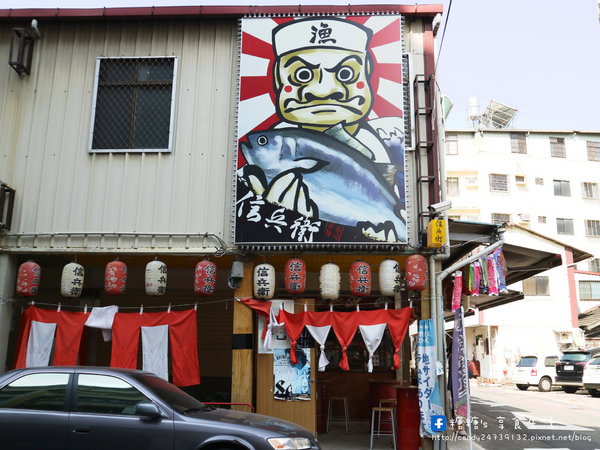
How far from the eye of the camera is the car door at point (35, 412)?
613 cm

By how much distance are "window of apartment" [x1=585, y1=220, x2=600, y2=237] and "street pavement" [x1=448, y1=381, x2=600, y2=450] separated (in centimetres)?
2249

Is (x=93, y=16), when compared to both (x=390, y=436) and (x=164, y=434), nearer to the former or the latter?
(x=164, y=434)

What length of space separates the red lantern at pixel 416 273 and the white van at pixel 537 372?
63.6 feet

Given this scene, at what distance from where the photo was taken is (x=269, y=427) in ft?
20.4

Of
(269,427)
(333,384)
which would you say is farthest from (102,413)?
(333,384)

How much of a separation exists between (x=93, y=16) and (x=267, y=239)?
6.36 meters

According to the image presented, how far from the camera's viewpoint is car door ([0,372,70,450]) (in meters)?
6.13

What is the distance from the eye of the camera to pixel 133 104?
11.7 metres

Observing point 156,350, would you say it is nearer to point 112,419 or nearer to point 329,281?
point 329,281

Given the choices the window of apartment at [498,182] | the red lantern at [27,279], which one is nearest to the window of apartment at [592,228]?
the window of apartment at [498,182]

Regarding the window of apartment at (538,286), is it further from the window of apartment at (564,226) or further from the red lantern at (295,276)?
the red lantern at (295,276)

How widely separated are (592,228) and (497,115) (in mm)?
10918

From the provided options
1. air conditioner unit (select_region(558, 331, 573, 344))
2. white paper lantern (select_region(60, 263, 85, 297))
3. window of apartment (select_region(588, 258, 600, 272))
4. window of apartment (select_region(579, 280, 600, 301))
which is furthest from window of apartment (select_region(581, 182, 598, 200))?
white paper lantern (select_region(60, 263, 85, 297))

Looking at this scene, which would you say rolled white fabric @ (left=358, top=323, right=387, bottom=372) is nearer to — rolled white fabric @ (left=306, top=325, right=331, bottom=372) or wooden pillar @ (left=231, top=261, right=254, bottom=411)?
rolled white fabric @ (left=306, top=325, right=331, bottom=372)
